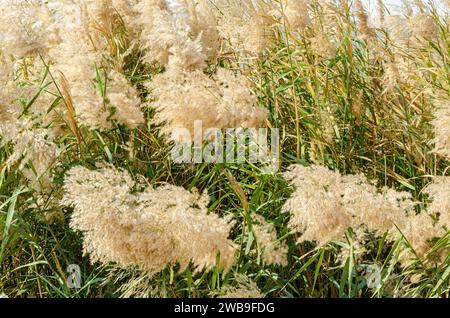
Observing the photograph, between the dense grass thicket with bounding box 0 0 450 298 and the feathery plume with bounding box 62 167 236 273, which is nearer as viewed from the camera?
the feathery plume with bounding box 62 167 236 273

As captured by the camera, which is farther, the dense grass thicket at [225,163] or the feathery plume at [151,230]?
the dense grass thicket at [225,163]

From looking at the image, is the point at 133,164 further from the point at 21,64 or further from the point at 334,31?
the point at 334,31

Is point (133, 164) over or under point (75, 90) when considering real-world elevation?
under

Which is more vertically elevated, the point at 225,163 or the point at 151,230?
the point at 225,163

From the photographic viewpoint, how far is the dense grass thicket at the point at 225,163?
227 centimetres

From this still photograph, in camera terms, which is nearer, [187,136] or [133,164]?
[187,136]

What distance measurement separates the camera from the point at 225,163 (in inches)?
120

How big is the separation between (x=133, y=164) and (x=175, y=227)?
1.14m

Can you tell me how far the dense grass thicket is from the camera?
7.45 feet

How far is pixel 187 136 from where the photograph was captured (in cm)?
240

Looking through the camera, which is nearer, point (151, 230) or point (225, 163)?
point (151, 230)
